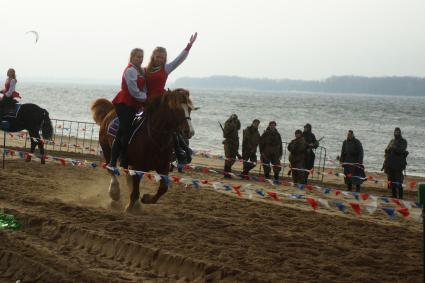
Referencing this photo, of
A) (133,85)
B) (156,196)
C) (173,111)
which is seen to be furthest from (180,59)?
(156,196)

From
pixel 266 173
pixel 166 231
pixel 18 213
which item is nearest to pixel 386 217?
pixel 166 231

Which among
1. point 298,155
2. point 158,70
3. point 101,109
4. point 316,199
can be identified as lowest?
point 316,199

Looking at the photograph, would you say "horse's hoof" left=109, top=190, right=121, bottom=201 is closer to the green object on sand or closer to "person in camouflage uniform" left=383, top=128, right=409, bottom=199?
the green object on sand

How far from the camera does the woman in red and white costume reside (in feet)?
35.5

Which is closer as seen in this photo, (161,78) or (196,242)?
(196,242)

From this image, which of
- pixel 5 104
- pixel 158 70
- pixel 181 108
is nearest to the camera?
pixel 181 108

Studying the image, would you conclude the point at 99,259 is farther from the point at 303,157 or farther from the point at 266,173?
the point at 266,173

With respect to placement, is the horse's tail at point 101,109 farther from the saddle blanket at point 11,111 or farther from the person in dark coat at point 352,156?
the person in dark coat at point 352,156

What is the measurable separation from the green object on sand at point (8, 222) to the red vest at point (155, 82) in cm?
315

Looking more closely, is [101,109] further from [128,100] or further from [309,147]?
[309,147]

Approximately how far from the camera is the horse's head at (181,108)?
1006cm

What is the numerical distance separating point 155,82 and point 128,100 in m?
0.58

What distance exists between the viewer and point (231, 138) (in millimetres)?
20344

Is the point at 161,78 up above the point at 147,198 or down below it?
above
